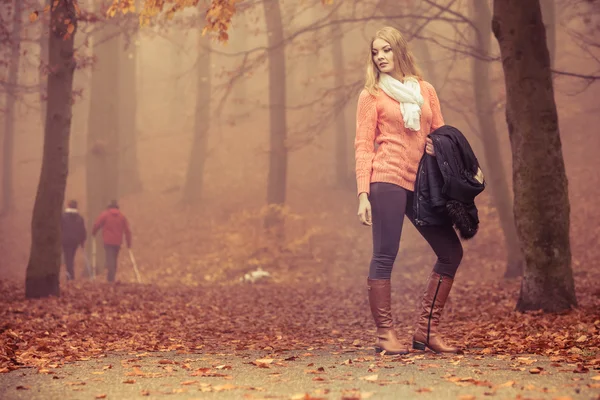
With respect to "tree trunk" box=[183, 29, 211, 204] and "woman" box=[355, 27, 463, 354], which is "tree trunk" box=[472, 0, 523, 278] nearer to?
"woman" box=[355, 27, 463, 354]

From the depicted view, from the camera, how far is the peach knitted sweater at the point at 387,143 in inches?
215

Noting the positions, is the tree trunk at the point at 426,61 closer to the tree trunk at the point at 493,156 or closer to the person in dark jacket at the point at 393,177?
the tree trunk at the point at 493,156

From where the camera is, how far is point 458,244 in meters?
5.53

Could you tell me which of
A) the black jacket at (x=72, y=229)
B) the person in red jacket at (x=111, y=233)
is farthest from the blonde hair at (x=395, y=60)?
the black jacket at (x=72, y=229)

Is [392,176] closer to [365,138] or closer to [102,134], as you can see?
[365,138]

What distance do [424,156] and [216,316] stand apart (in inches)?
211

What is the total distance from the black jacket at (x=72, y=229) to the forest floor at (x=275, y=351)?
194 inches

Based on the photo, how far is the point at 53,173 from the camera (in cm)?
1157

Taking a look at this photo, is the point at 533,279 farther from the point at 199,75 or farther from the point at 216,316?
the point at 199,75

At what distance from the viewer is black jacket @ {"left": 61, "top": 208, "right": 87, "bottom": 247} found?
1711 cm

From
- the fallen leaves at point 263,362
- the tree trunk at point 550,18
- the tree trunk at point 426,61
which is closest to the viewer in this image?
the fallen leaves at point 263,362

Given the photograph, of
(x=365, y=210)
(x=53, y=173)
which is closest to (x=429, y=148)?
(x=365, y=210)

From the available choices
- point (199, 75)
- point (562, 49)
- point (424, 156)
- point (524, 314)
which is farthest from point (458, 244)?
point (562, 49)

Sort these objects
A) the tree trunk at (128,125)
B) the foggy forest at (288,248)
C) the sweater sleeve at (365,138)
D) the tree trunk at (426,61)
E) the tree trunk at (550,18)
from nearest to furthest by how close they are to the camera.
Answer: the foggy forest at (288,248), the sweater sleeve at (365,138), the tree trunk at (550,18), the tree trunk at (426,61), the tree trunk at (128,125)
